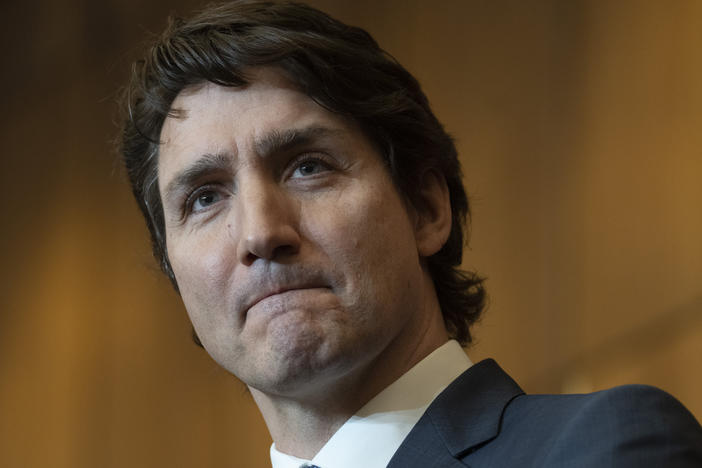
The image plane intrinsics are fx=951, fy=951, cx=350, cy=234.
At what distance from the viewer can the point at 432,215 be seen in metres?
1.70

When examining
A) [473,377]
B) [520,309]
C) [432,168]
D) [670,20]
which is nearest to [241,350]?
[473,377]

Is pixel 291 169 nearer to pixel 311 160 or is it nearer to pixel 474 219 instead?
pixel 311 160

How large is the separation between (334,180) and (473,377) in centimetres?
37

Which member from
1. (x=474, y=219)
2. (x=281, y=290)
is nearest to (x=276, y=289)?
(x=281, y=290)

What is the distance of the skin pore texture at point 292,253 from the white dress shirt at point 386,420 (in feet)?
0.09

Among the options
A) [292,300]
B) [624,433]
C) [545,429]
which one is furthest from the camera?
[292,300]

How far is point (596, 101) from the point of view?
9.66ft

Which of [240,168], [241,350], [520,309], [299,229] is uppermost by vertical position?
[240,168]

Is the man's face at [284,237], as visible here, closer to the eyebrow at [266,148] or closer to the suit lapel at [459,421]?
the eyebrow at [266,148]

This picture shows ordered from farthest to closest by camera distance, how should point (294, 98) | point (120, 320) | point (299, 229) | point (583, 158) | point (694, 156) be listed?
point (120, 320) < point (583, 158) < point (694, 156) < point (294, 98) < point (299, 229)

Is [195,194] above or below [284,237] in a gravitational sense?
above

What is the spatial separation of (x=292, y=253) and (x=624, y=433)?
0.53 metres

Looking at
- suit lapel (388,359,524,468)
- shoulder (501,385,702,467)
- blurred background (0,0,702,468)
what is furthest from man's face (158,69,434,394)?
blurred background (0,0,702,468)

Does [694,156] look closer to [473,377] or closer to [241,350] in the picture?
[473,377]
